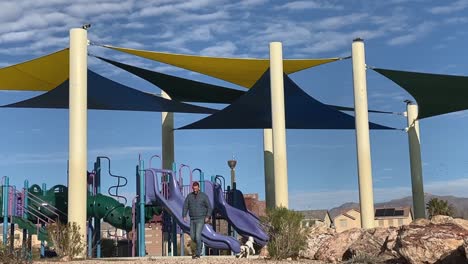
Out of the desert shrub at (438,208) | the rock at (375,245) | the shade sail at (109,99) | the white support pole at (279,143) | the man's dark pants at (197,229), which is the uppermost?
the shade sail at (109,99)

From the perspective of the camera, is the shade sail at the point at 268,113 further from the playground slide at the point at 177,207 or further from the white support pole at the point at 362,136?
the playground slide at the point at 177,207

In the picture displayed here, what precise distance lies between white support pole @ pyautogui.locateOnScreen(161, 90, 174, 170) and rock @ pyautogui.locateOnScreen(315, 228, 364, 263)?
9518mm

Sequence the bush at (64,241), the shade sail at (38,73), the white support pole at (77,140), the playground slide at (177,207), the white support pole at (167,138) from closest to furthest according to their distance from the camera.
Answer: the bush at (64,241)
the white support pole at (77,140)
the playground slide at (177,207)
the shade sail at (38,73)
the white support pole at (167,138)

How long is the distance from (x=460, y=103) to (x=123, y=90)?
398 inches

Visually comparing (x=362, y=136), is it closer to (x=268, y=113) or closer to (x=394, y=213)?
(x=268, y=113)

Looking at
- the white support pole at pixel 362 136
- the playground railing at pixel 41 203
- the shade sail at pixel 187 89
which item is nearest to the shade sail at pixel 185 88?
the shade sail at pixel 187 89

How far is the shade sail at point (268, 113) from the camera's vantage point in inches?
715

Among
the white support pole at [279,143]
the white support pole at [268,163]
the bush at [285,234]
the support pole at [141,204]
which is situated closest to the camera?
the bush at [285,234]

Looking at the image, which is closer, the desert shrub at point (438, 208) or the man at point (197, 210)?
the man at point (197, 210)

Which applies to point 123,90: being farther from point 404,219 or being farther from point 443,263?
point 404,219

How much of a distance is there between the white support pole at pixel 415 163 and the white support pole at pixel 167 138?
8053mm

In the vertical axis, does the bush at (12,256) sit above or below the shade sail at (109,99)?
below

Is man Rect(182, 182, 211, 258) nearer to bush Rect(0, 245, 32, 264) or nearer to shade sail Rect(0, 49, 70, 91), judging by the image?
bush Rect(0, 245, 32, 264)

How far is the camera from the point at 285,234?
462 inches
